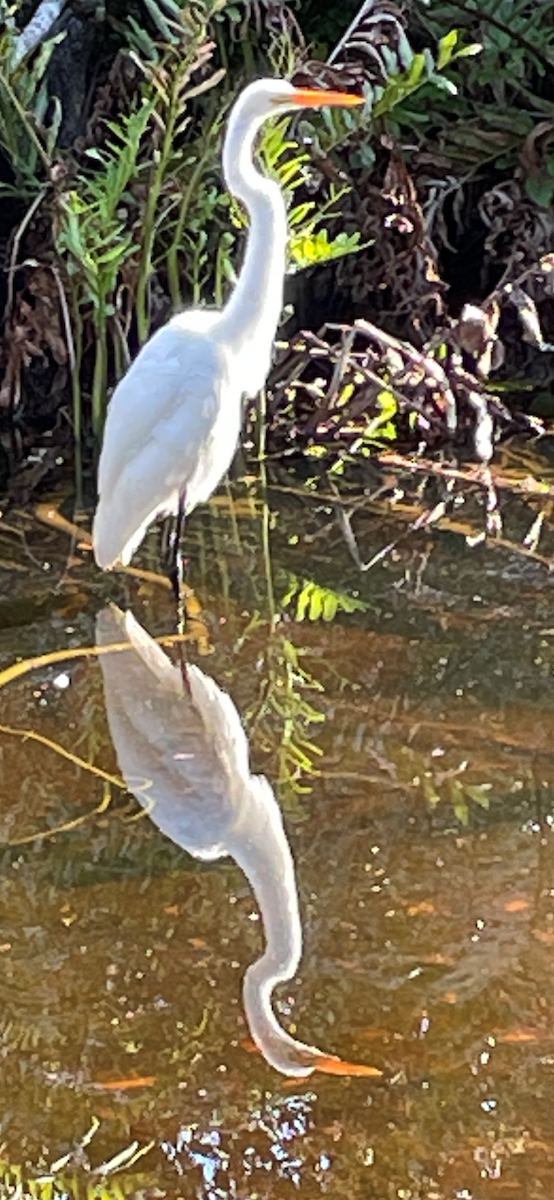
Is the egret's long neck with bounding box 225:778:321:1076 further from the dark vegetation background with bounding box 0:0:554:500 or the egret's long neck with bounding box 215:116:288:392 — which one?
the dark vegetation background with bounding box 0:0:554:500

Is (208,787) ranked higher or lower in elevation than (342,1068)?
lower

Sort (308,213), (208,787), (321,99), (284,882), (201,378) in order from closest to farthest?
(284,882), (208,787), (321,99), (201,378), (308,213)

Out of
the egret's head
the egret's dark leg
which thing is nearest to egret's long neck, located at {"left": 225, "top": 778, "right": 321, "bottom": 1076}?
the egret's dark leg

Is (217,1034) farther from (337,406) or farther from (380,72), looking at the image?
(380,72)

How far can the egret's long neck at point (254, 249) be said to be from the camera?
3510 mm

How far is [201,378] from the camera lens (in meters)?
3.52

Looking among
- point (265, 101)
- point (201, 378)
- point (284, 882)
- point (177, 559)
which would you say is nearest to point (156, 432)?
point (201, 378)

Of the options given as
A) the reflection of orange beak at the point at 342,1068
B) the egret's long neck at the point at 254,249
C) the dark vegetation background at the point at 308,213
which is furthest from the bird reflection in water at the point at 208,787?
the dark vegetation background at the point at 308,213

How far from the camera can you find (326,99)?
338 centimetres

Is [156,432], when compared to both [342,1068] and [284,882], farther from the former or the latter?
[342,1068]

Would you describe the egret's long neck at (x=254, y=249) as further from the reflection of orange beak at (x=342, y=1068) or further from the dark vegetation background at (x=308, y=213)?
the reflection of orange beak at (x=342, y=1068)

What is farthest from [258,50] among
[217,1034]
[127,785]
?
[217,1034]

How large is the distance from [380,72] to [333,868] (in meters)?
3.02

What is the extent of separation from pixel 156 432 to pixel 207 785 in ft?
3.41
